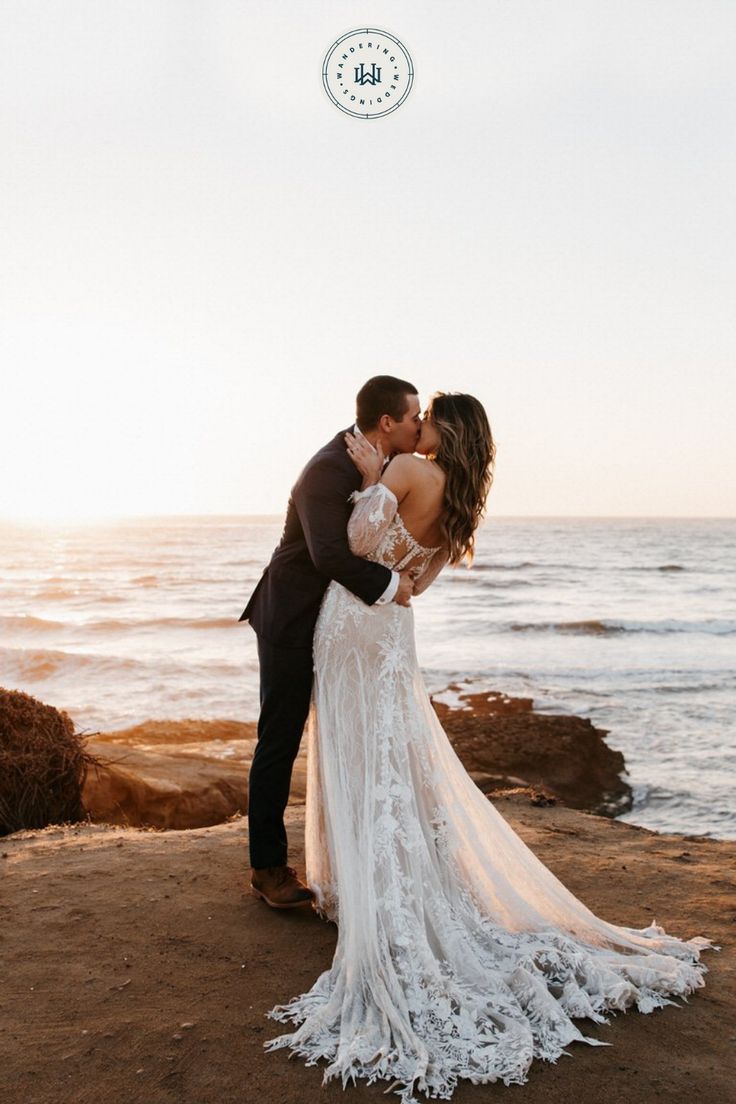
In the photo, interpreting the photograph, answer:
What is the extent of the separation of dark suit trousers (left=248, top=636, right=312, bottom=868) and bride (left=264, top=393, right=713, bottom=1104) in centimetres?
9

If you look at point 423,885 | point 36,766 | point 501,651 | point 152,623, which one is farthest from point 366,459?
point 152,623

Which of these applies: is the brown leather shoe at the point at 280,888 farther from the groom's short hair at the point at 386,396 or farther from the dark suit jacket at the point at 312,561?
the groom's short hair at the point at 386,396

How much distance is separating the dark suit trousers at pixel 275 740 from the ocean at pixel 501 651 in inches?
177

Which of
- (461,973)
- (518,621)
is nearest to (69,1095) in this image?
(461,973)

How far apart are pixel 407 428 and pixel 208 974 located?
2.48 meters

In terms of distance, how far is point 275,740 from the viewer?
4.27 m

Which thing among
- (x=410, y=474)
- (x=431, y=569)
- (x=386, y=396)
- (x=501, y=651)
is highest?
(x=386, y=396)

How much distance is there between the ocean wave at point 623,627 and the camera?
22.9 metres

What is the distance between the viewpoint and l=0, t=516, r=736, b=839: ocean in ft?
34.0

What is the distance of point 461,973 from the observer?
3395 millimetres

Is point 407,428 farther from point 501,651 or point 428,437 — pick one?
point 501,651

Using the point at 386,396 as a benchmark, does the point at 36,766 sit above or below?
below

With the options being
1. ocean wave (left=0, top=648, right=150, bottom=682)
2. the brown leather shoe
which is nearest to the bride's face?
the brown leather shoe

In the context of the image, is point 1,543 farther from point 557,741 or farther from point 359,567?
point 359,567
